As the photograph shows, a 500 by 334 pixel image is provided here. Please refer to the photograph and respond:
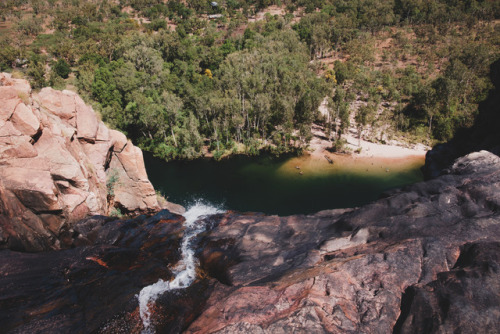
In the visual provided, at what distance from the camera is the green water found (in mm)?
49062

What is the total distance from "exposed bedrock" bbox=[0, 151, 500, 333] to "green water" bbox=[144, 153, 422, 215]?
22.9 metres

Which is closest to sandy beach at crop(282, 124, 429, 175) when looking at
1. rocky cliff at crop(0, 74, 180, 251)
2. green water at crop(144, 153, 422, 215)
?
green water at crop(144, 153, 422, 215)

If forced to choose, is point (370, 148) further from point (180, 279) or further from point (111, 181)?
point (180, 279)

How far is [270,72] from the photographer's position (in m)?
84.2

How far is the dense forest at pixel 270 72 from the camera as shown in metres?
69.2

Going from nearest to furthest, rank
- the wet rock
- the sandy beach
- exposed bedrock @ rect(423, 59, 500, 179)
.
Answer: the wet rock < exposed bedrock @ rect(423, 59, 500, 179) < the sandy beach

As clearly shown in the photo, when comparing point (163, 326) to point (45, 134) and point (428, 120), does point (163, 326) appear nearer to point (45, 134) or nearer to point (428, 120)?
point (45, 134)

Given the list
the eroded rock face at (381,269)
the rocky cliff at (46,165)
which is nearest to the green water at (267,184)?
the rocky cliff at (46,165)

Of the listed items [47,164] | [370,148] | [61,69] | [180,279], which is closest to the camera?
[180,279]

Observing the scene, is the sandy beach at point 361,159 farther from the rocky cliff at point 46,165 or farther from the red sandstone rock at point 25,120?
the red sandstone rock at point 25,120

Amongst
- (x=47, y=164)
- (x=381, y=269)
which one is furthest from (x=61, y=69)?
(x=381, y=269)

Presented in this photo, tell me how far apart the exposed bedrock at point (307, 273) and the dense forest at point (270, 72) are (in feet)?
74.5

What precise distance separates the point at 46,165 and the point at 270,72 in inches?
2770

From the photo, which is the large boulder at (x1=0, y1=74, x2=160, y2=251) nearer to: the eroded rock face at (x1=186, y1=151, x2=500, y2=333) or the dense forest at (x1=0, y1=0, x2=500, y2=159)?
the dense forest at (x1=0, y1=0, x2=500, y2=159)
